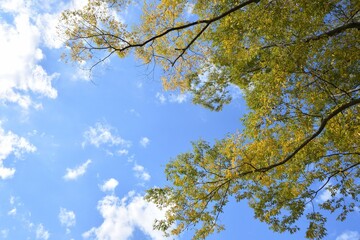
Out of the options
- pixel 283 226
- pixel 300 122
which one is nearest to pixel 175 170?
pixel 283 226

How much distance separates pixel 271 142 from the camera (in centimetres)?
824

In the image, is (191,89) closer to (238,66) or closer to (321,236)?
(238,66)

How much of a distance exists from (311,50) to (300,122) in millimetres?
1647

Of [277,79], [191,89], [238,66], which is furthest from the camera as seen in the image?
[191,89]

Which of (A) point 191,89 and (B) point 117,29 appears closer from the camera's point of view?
(B) point 117,29

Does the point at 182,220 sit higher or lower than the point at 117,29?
lower

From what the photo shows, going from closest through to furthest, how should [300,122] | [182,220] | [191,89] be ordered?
[300,122]
[182,220]
[191,89]

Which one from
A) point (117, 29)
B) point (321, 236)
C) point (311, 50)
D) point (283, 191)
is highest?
point (117, 29)

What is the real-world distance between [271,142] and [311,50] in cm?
237

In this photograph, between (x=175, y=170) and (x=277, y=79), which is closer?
(x=277, y=79)

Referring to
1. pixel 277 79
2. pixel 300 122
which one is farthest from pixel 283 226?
pixel 277 79

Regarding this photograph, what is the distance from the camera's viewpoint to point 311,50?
288 inches

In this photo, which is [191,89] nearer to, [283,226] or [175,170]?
[175,170]

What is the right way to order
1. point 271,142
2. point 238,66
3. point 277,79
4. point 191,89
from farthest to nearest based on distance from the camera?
point 191,89 → point 238,66 → point 271,142 → point 277,79
